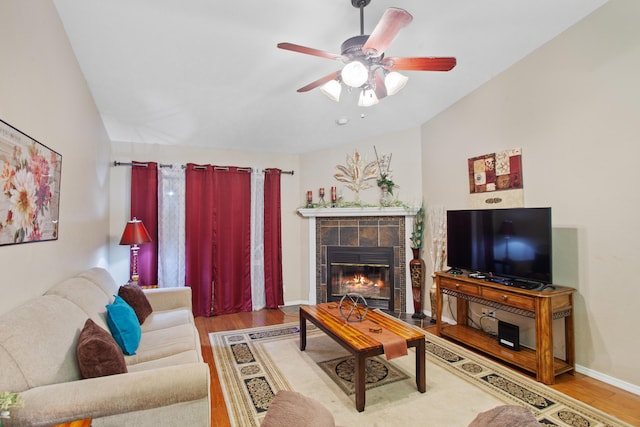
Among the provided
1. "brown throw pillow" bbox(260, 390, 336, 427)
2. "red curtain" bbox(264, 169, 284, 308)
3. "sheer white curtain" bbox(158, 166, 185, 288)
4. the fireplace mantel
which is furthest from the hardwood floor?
the fireplace mantel

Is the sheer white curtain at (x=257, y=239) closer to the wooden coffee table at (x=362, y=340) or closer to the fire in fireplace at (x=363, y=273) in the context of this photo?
the fire in fireplace at (x=363, y=273)

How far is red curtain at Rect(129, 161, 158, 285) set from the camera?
4.20 metres

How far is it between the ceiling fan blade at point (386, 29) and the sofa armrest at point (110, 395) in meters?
2.05

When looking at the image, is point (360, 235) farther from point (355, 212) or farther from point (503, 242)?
point (503, 242)

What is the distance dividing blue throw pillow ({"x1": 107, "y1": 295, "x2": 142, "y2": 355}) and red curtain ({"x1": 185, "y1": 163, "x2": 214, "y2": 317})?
211 cm

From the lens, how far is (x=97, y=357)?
5.16 feet

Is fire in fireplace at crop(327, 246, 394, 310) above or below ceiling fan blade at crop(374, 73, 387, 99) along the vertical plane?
below

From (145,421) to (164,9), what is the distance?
2.48 m

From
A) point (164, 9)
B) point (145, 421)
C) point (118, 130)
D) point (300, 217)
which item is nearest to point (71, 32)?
point (164, 9)

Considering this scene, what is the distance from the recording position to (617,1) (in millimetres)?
2445

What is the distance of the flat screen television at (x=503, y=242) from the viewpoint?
9.04ft

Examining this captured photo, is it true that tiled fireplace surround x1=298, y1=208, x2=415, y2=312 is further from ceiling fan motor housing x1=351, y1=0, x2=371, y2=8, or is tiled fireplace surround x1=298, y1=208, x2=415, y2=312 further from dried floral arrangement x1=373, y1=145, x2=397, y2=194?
ceiling fan motor housing x1=351, y1=0, x2=371, y2=8

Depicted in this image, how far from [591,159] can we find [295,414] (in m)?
3.08

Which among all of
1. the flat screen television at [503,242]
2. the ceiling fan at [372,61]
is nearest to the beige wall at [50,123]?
the ceiling fan at [372,61]
